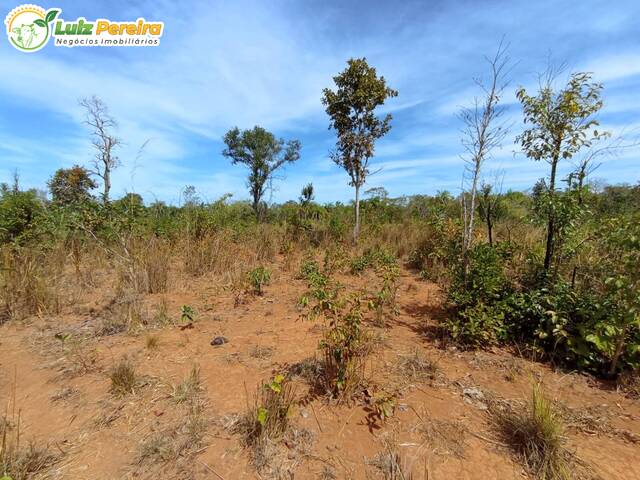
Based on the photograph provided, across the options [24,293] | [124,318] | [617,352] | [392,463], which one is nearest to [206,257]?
[124,318]

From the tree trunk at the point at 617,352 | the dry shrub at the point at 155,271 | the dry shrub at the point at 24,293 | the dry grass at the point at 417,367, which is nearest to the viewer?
the tree trunk at the point at 617,352

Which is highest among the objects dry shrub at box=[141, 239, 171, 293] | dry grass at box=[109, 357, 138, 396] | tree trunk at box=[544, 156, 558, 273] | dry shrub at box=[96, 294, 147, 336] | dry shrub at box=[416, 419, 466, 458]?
tree trunk at box=[544, 156, 558, 273]

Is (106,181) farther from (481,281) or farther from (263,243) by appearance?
(481,281)

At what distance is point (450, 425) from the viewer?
1946 mm

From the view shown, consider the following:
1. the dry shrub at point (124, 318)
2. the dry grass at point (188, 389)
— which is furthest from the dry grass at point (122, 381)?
the dry shrub at point (124, 318)

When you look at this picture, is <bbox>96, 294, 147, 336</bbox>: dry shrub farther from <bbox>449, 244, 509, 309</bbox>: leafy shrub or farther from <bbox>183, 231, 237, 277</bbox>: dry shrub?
<bbox>449, 244, 509, 309</bbox>: leafy shrub

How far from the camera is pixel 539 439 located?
1.70m

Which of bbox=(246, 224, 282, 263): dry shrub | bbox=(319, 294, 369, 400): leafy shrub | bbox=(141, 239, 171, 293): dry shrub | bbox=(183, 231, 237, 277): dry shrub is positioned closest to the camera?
bbox=(319, 294, 369, 400): leafy shrub

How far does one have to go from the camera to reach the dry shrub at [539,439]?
1.57 m

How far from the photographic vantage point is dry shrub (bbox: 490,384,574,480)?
157 centimetres

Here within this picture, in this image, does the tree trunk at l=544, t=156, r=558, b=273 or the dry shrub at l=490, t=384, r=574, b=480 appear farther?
the tree trunk at l=544, t=156, r=558, b=273

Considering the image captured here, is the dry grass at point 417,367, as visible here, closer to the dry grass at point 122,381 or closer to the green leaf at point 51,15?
the dry grass at point 122,381

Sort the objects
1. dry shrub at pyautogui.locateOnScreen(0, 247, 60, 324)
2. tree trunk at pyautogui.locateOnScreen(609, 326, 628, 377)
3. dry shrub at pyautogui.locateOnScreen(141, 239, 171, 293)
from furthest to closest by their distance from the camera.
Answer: dry shrub at pyautogui.locateOnScreen(141, 239, 171, 293) → dry shrub at pyautogui.locateOnScreen(0, 247, 60, 324) → tree trunk at pyautogui.locateOnScreen(609, 326, 628, 377)

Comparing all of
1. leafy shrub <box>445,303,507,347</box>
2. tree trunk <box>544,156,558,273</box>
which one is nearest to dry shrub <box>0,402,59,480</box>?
leafy shrub <box>445,303,507,347</box>
